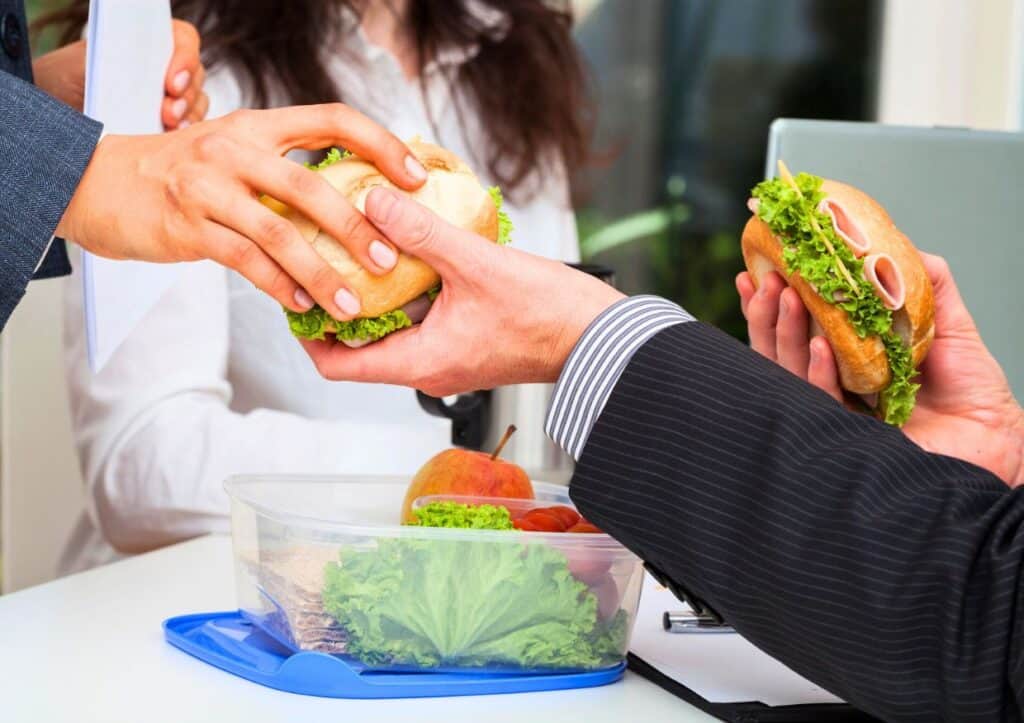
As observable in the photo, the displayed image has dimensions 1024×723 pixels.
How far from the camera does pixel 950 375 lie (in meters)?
1.31

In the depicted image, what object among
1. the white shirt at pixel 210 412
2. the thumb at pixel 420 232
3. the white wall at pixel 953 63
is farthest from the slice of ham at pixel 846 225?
the white wall at pixel 953 63

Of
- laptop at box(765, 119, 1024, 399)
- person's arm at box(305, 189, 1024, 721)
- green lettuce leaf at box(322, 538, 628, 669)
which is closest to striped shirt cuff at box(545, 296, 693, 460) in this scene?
person's arm at box(305, 189, 1024, 721)

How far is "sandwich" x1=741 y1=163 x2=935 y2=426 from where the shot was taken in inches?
46.1

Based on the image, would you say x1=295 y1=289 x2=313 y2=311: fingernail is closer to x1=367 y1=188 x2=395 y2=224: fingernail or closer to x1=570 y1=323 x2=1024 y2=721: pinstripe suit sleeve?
x1=367 y1=188 x2=395 y2=224: fingernail

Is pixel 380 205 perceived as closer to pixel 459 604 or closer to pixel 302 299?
pixel 302 299

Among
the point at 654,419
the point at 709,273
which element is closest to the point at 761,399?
the point at 654,419

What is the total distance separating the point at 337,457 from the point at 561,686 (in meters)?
0.97

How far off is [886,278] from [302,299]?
0.57 metres

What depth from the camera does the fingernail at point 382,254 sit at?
97cm

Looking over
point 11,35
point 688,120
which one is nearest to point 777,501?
point 11,35

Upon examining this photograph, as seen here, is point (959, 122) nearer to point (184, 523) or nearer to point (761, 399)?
point (184, 523)

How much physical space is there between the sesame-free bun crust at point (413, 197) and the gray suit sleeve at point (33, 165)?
175 mm

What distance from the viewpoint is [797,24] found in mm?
3965

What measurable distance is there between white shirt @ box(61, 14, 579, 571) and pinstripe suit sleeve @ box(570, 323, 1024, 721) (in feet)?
3.47
